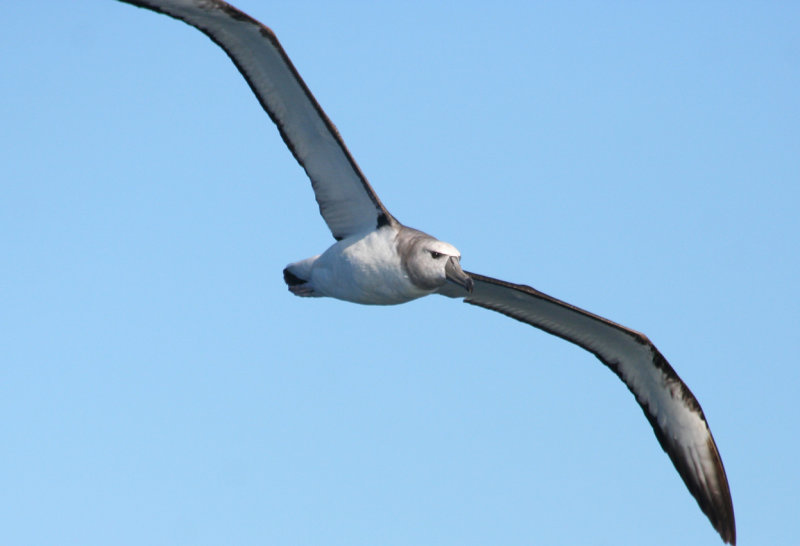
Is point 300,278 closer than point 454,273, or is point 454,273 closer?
point 454,273

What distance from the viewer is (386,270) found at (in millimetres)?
12461

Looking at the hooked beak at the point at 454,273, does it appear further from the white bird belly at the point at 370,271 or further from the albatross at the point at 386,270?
the white bird belly at the point at 370,271

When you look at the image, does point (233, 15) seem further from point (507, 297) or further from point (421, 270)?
point (507, 297)

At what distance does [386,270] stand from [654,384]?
5270 mm

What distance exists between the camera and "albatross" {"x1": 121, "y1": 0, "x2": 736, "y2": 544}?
12.2 metres

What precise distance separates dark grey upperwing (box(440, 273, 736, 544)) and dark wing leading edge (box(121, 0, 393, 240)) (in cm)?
242

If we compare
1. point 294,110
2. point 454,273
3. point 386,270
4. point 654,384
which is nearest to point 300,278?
point 386,270

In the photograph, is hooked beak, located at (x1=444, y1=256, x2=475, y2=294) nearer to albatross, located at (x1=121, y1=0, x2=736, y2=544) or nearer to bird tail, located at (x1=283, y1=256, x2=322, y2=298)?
albatross, located at (x1=121, y1=0, x2=736, y2=544)

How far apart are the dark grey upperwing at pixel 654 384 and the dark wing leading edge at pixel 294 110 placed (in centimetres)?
242

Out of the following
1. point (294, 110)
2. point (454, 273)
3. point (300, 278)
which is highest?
point (294, 110)

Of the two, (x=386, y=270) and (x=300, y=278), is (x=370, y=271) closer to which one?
(x=386, y=270)

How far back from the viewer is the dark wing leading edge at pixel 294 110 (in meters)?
12.0

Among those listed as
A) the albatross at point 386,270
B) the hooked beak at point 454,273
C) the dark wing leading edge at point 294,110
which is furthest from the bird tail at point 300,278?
the hooked beak at point 454,273

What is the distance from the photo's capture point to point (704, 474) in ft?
51.0
